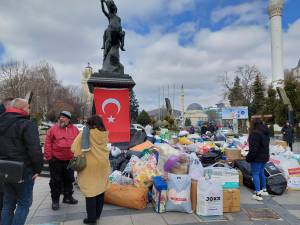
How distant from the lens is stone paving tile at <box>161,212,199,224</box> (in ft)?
15.5

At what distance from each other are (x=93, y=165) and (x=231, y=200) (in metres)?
2.47

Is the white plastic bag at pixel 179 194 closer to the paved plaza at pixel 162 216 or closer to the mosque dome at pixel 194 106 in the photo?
the paved plaza at pixel 162 216

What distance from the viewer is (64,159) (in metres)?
5.37

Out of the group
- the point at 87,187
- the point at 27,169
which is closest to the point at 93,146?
the point at 87,187

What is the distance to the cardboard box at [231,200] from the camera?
5.19 meters

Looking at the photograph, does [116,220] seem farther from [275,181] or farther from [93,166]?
[275,181]

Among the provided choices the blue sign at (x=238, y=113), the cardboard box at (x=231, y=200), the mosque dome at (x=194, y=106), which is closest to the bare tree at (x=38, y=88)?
the blue sign at (x=238, y=113)

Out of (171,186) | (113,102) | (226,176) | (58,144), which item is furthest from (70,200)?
(113,102)

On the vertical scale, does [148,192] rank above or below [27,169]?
below

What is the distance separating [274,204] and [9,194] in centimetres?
455

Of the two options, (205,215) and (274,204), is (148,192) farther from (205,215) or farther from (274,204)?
(274,204)

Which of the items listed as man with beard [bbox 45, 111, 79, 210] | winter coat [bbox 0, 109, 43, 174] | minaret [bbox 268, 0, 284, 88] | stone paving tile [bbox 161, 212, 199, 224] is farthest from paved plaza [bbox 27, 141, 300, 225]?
minaret [bbox 268, 0, 284, 88]

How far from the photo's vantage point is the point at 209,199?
4.96 meters

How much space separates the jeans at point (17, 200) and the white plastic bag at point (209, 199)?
2616mm
